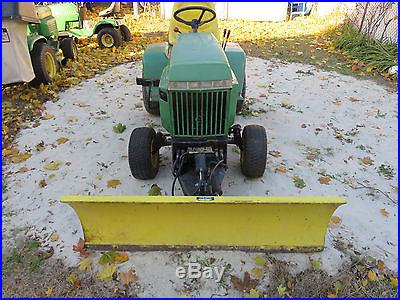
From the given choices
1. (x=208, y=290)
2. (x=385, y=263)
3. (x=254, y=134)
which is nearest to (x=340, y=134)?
(x=254, y=134)

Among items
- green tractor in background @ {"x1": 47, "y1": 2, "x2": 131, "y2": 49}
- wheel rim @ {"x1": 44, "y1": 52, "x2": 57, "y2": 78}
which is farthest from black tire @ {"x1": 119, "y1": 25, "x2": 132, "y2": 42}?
wheel rim @ {"x1": 44, "y1": 52, "x2": 57, "y2": 78}

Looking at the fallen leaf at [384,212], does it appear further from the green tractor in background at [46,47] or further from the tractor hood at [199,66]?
the green tractor in background at [46,47]

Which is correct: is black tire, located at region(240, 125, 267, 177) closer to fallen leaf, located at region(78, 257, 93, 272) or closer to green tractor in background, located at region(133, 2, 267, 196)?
green tractor in background, located at region(133, 2, 267, 196)

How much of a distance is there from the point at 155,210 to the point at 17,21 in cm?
410

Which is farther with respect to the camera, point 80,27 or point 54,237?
point 80,27

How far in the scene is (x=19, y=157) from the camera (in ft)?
13.9

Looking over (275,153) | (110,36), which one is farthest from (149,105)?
(110,36)

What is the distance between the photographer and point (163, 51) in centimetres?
465

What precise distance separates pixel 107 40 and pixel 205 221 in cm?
698

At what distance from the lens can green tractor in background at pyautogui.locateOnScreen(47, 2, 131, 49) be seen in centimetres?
786

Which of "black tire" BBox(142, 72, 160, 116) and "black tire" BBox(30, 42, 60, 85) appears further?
"black tire" BBox(30, 42, 60, 85)

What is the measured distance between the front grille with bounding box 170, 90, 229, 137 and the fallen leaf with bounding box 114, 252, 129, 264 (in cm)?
113

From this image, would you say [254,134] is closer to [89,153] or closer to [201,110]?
[201,110]

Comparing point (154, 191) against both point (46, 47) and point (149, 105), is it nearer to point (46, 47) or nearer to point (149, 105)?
point (149, 105)
